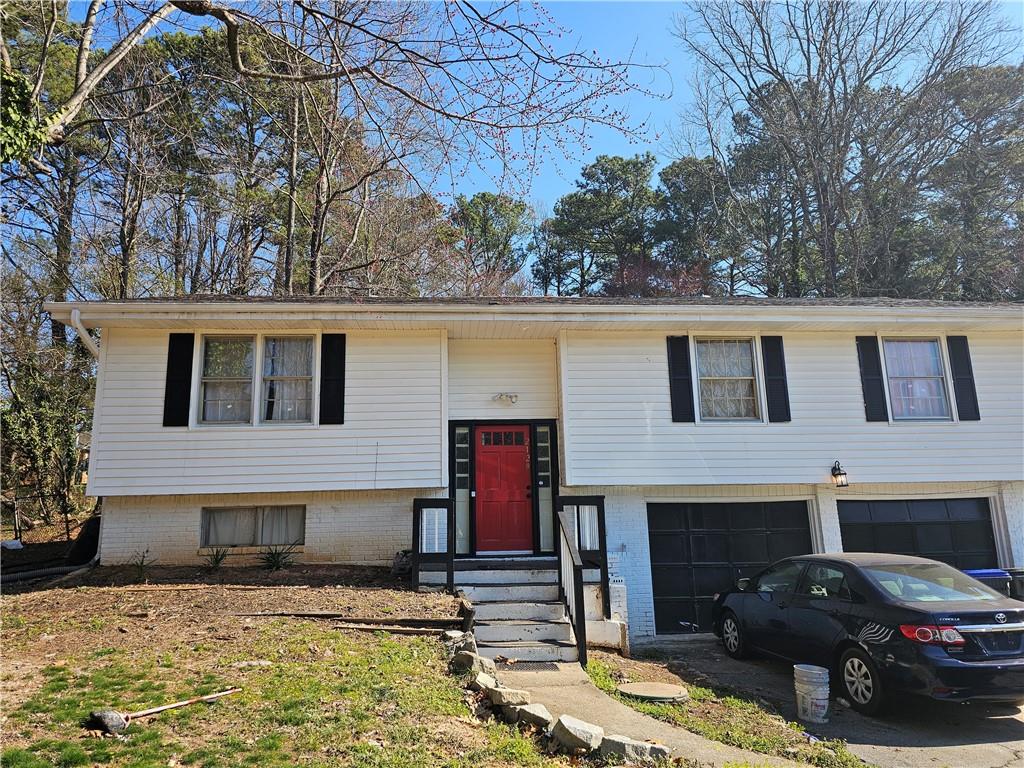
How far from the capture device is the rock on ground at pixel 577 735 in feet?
14.1

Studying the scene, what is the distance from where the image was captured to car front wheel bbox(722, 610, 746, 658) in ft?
26.7

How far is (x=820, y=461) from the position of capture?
33.4 ft

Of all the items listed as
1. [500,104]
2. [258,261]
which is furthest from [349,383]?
[258,261]

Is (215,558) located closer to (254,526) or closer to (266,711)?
(254,526)

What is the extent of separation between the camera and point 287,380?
32.0 feet

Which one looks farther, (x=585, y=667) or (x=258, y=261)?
(x=258, y=261)

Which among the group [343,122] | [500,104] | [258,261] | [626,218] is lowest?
[500,104]

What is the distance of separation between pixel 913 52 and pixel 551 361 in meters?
20.4

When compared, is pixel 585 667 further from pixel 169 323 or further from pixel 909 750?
pixel 169 323

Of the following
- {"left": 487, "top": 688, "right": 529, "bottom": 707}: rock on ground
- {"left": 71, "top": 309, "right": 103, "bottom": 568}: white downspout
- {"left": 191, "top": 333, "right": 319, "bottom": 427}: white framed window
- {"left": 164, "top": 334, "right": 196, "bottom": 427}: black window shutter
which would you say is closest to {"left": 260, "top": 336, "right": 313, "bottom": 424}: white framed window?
{"left": 191, "top": 333, "right": 319, "bottom": 427}: white framed window

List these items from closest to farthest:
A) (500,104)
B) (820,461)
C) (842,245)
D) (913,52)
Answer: (500,104) < (820,461) < (913,52) < (842,245)

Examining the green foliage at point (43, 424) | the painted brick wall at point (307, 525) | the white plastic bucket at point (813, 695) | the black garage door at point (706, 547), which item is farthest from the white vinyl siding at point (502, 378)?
the green foliage at point (43, 424)

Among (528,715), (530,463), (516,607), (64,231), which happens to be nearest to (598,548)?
(516,607)

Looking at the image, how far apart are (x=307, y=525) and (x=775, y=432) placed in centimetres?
747
